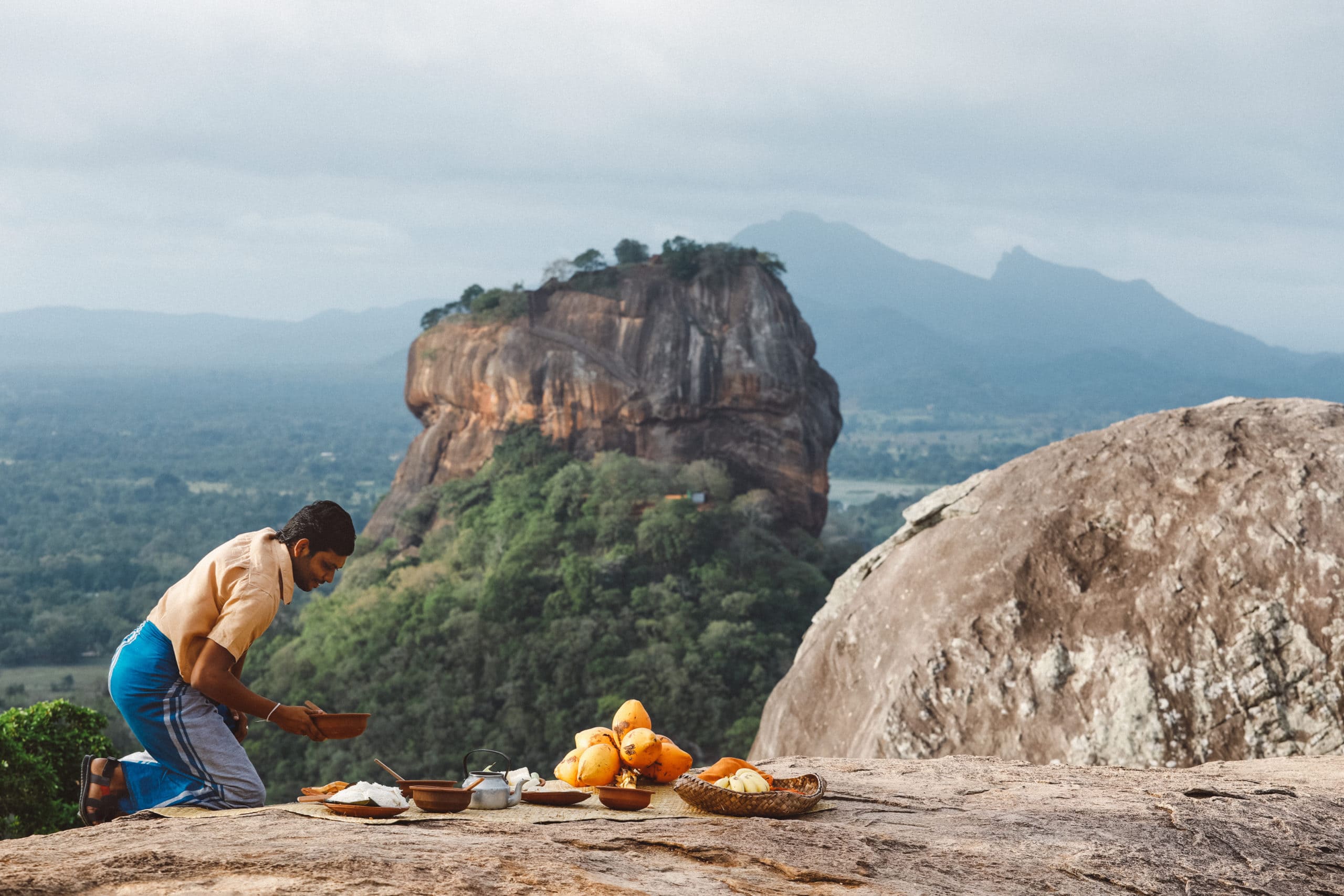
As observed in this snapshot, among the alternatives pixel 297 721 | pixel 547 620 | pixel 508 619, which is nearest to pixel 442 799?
pixel 297 721

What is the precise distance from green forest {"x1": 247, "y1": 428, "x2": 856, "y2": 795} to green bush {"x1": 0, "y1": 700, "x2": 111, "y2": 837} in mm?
17275

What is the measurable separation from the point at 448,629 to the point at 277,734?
5.68 meters

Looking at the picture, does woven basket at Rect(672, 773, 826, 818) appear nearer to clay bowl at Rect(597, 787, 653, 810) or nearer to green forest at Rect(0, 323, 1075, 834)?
clay bowl at Rect(597, 787, 653, 810)

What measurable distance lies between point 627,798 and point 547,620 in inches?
1108

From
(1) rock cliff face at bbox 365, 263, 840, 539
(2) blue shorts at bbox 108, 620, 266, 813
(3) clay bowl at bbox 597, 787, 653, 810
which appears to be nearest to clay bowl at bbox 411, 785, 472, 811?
(3) clay bowl at bbox 597, 787, 653, 810

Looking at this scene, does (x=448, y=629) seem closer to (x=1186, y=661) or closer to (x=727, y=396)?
(x=727, y=396)

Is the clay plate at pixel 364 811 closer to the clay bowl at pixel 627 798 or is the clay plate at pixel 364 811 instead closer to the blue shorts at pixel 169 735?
the blue shorts at pixel 169 735

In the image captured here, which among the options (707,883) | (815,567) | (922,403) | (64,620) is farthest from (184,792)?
(922,403)

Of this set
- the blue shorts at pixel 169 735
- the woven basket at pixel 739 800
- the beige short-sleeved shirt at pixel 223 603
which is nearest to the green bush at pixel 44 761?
the blue shorts at pixel 169 735

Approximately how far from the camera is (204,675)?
405 centimetres

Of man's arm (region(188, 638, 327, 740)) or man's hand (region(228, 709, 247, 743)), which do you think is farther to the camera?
man's hand (region(228, 709, 247, 743))

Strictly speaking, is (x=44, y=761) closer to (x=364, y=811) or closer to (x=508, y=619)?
(x=364, y=811)

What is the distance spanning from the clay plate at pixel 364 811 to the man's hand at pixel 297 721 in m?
0.34

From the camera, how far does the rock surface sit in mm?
3031
